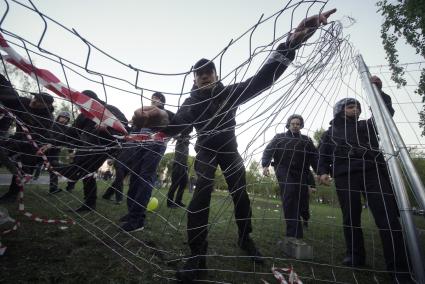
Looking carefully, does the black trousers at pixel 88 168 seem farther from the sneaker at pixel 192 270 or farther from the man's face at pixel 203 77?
the sneaker at pixel 192 270

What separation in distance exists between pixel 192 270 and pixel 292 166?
210 cm

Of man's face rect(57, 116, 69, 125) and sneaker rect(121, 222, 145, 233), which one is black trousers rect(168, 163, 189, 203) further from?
man's face rect(57, 116, 69, 125)

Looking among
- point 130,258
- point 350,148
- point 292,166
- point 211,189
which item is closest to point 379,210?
point 350,148

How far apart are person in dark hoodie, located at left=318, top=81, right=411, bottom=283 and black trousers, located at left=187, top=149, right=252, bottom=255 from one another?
31.1 inches

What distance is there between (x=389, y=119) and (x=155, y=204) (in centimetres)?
345

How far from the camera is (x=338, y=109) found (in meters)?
2.77

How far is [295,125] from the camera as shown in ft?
11.8

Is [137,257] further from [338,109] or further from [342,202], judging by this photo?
[338,109]

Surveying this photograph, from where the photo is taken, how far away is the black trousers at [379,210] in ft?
6.30

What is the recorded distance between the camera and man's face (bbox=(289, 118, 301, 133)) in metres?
3.59

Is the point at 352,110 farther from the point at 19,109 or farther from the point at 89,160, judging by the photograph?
the point at 19,109

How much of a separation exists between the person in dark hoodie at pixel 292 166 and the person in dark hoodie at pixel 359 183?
33 centimetres

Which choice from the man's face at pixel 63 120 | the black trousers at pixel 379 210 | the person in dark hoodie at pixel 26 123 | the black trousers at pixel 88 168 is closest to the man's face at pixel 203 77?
the black trousers at pixel 379 210

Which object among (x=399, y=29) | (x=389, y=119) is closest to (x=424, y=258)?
(x=389, y=119)
